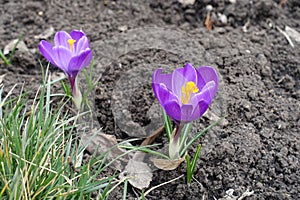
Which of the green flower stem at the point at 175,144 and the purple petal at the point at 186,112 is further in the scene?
the green flower stem at the point at 175,144

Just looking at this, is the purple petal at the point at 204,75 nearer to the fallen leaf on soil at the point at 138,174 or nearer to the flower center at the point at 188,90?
the flower center at the point at 188,90

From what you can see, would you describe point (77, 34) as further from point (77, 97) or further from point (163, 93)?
point (163, 93)

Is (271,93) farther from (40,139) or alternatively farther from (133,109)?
(40,139)

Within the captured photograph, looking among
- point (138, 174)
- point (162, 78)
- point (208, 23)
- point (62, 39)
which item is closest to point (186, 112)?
point (162, 78)

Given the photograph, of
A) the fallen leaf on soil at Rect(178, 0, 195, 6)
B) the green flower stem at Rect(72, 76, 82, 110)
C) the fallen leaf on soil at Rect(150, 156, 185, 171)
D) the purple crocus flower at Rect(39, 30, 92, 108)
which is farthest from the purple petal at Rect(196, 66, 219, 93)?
the fallen leaf on soil at Rect(178, 0, 195, 6)

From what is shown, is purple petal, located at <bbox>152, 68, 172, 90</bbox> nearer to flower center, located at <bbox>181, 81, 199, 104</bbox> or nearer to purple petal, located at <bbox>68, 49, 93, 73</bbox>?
flower center, located at <bbox>181, 81, 199, 104</bbox>

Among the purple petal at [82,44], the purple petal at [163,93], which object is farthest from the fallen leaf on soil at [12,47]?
the purple petal at [163,93]

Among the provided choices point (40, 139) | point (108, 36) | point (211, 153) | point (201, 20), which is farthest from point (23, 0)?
point (211, 153)
